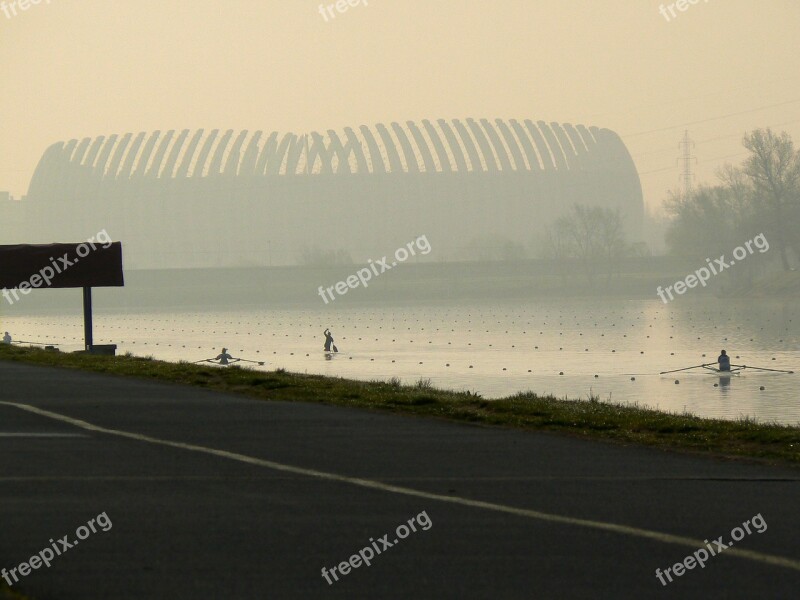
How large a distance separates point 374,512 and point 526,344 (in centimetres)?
6423

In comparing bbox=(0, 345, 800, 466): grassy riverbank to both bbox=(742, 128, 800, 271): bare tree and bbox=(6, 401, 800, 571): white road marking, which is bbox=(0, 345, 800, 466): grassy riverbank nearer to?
bbox=(6, 401, 800, 571): white road marking

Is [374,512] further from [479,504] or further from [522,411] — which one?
[522,411]

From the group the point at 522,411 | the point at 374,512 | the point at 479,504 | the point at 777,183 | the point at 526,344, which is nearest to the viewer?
the point at 374,512

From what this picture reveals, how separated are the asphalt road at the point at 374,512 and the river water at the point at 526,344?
20.2 metres

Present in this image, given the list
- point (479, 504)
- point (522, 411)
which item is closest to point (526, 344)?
point (522, 411)

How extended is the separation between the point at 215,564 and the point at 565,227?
170637 millimetres

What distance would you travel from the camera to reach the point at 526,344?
74250 mm

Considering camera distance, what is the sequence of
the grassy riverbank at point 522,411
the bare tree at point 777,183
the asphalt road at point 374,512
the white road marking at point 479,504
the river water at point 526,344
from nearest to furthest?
1. the asphalt road at point 374,512
2. the white road marking at point 479,504
3. the grassy riverbank at point 522,411
4. the river water at point 526,344
5. the bare tree at point 777,183

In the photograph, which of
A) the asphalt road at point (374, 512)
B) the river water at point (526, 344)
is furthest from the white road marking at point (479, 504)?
the river water at point (526, 344)

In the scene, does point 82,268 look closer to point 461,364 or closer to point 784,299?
point 461,364

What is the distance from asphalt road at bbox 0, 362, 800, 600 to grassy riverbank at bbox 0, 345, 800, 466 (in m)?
0.86

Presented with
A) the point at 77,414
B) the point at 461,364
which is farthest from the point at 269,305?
the point at 77,414

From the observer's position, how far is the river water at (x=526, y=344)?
45219 millimetres

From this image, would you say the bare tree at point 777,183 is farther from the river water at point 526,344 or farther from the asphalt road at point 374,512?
the asphalt road at point 374,512
